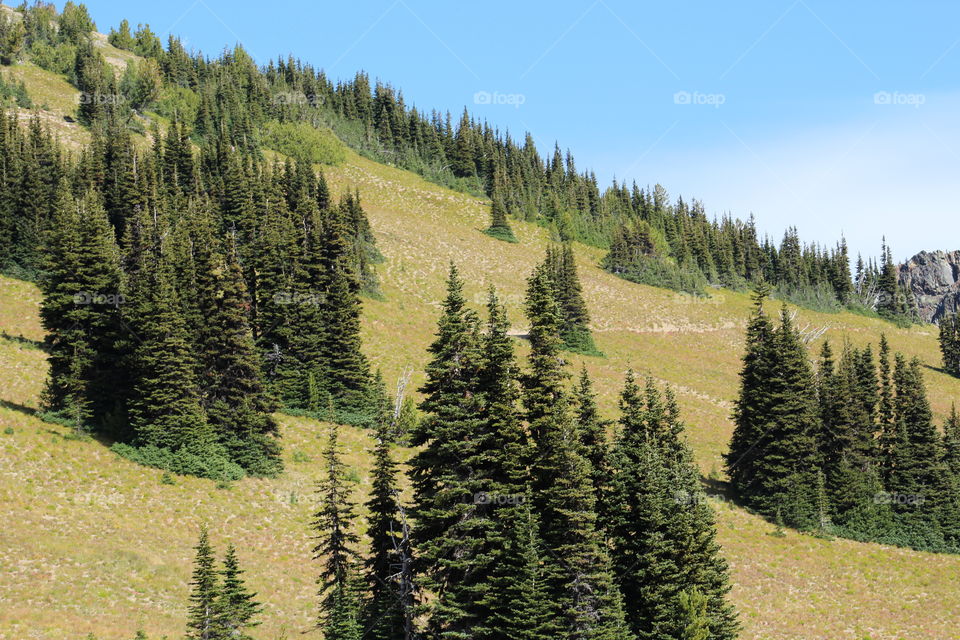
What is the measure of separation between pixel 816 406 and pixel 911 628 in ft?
64.1

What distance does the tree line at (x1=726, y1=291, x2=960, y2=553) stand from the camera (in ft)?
172

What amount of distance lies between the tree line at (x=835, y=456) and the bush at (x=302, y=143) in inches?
4165

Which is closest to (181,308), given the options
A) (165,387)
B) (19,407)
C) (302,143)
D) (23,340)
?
(165,387)

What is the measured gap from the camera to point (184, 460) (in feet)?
143

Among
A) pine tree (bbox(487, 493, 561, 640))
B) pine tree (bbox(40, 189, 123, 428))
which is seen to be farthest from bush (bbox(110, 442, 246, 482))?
pine tree (bbox(487, 493, 561, 640))

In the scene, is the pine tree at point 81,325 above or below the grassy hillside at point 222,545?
above

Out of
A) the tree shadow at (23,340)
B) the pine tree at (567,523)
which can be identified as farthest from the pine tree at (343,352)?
the pine tree at (567,523)
